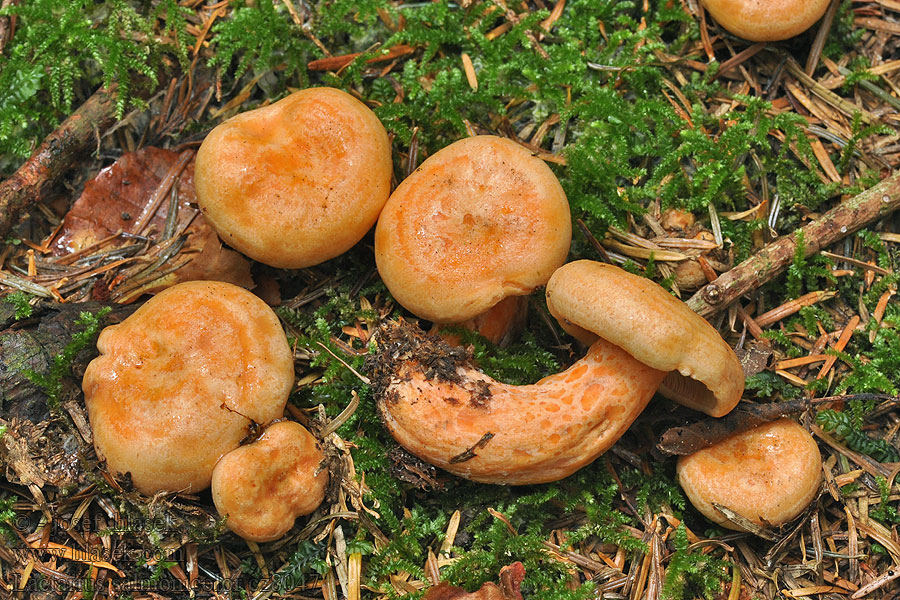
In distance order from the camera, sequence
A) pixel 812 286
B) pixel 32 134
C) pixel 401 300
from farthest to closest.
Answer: pixel 32 134 < pixel 812 286 < pixel 401 300

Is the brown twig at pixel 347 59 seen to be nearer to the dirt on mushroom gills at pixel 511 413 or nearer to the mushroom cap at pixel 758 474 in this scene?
the dirt on mushroom gills at pixel 511 413

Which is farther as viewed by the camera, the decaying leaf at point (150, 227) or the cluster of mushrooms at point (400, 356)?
the decaying leaf at point (150, 227)

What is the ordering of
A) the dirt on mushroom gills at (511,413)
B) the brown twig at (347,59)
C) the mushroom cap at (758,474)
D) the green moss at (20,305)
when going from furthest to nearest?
the brown twig at (347,59)
the green moss at (20,305)
the mushroom cap at (758,474)
the dirt on mushroom gills at (511,413)

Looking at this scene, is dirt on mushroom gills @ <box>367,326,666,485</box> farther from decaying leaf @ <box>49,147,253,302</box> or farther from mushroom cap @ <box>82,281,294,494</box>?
decaying leaf @ <box>49,147,253,302</box>

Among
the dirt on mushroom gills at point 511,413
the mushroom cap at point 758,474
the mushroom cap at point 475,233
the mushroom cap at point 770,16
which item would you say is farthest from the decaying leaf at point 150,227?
the mushroom cap at point 770,16

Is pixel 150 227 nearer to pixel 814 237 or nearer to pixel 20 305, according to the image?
pixel 20 305

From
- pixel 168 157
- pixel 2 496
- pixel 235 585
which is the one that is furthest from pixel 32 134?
pixel 235 585

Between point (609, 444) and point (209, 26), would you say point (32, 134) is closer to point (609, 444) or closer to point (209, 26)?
point (209, 26)

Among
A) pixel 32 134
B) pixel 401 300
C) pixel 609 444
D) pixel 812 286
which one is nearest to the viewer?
pixel 609 444
